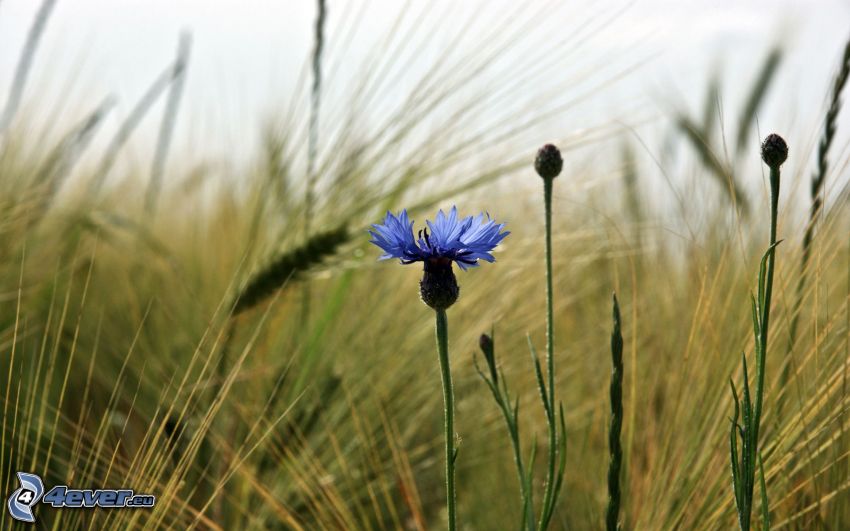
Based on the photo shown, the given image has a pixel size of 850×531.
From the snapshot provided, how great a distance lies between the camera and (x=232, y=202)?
159 centimetres

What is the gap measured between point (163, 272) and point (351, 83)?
0.47m

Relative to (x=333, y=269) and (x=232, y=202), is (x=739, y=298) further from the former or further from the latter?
(x=232, y=202)

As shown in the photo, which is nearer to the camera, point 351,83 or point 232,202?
point 351,83

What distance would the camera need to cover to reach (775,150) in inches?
20.5

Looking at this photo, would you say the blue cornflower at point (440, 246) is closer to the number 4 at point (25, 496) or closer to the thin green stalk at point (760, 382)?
the thin green stalk at point (760, 382)

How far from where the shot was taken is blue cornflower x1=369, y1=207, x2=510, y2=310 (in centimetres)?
51

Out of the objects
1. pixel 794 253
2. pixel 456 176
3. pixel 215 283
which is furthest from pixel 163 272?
pixel 794 253

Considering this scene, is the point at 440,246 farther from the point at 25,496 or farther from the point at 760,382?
the point at 25,496

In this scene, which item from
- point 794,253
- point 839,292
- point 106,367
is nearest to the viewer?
point 794,253
